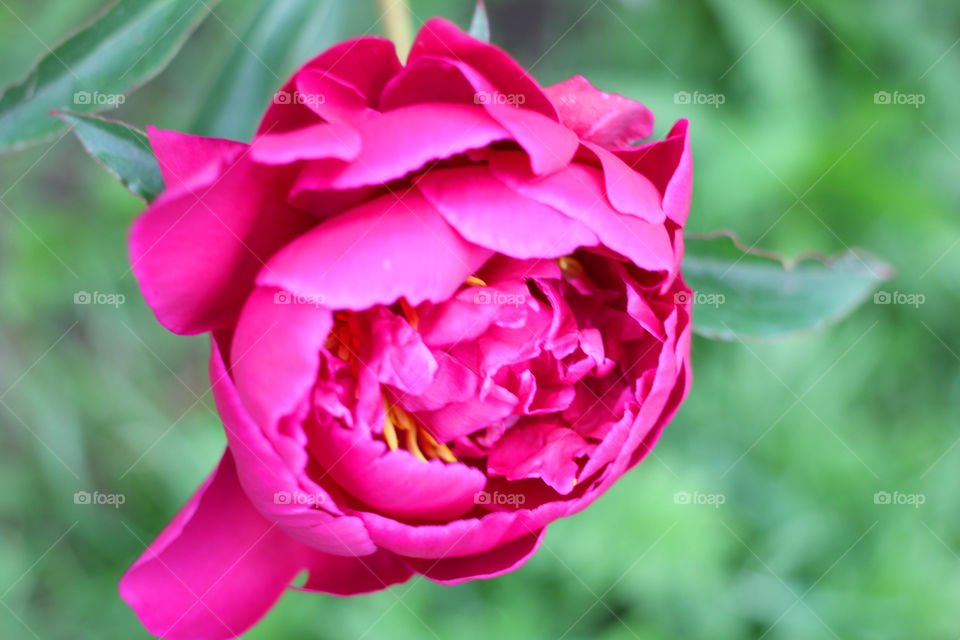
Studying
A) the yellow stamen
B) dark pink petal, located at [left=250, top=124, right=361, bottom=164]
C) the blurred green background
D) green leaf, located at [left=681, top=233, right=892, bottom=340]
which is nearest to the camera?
dark pink petal, located at [left=250, top=124, right=361, bottom=164]

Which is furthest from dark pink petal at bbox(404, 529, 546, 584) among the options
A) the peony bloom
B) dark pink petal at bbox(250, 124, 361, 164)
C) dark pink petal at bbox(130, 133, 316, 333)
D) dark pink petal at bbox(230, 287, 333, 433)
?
dark pink petal at bbox(250, 124, 361, 164)

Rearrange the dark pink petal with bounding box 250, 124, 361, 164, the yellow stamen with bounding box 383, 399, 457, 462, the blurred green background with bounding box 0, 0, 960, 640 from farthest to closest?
the blurred green background with bounding box 0, 0, 960, 640
the yellow stamen with bounding box 383, 399, 457, 462
the dark pink petal with bounding box 250, 124, 361, 164

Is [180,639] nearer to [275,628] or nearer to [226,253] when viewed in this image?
[226,253]

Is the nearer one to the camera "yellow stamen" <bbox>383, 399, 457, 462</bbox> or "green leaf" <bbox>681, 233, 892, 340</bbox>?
"yellow stamen" <bbox>383, 399, 457, 462</bbox>

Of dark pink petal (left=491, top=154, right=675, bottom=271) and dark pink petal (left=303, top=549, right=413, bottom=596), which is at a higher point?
dark pink petal (left=491, top=154, right=675, bottom=271)

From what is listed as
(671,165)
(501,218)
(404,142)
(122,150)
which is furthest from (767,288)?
(122,150)

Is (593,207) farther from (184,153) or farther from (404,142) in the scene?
A: (184,153)

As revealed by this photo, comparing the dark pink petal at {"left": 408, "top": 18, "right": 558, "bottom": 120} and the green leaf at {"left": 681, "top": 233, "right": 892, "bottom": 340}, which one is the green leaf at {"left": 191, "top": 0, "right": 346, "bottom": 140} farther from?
the green leaf at {"left": 681, "top": 233, "right": 892, "bottom": 340}

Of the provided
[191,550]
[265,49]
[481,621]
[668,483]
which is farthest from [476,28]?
[481,621]
